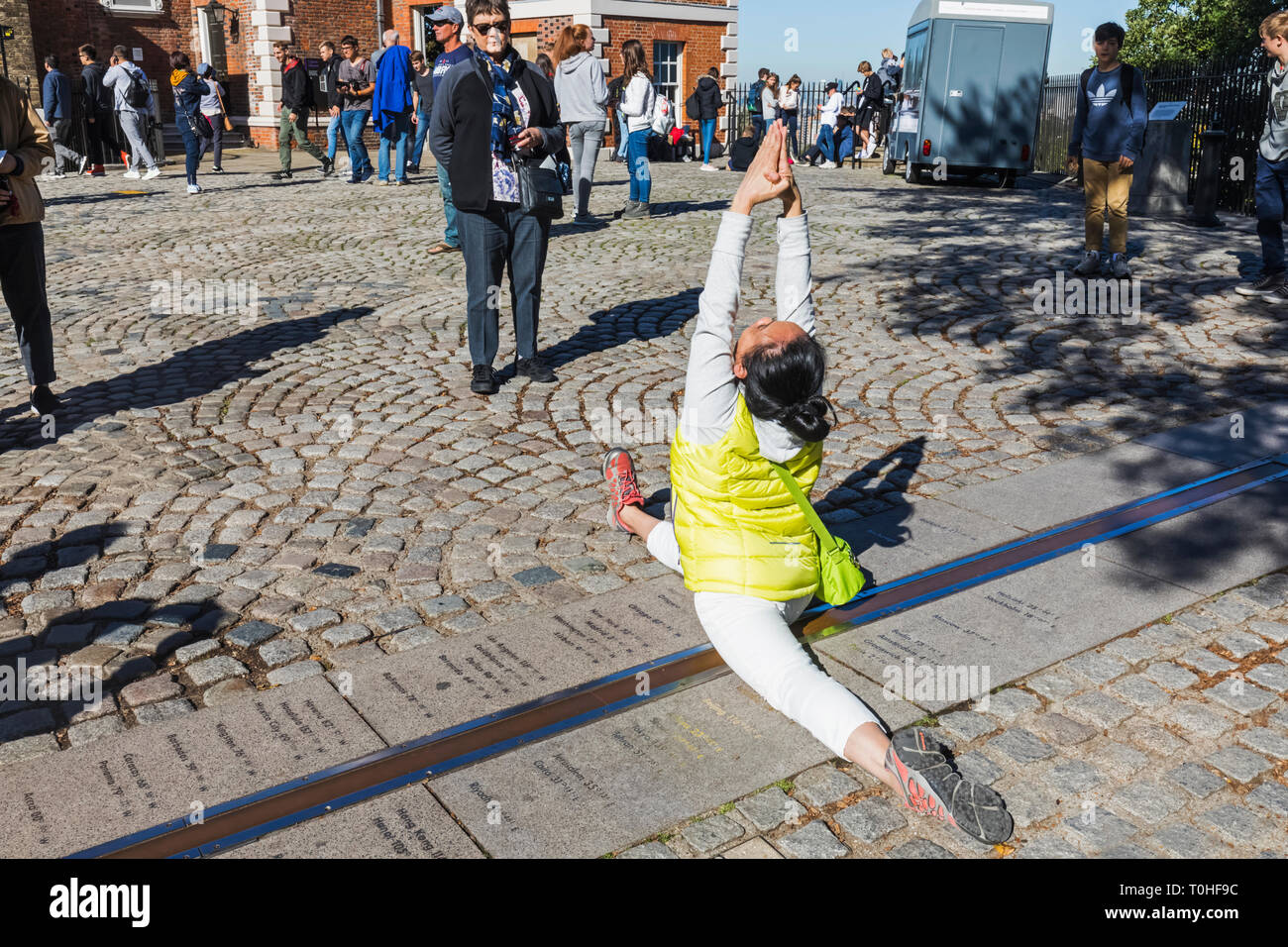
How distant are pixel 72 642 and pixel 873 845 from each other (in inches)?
107

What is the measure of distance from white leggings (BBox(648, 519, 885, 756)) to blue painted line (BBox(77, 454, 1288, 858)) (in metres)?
0.24

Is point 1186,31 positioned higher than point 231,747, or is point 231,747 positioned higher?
point 1186,31

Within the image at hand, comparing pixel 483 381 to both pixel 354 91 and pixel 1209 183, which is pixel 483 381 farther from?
pixel 354 91

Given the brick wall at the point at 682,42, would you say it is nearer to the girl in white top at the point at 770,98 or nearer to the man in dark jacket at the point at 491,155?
the girl in white top at the point at 770,98

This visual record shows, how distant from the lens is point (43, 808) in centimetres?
279

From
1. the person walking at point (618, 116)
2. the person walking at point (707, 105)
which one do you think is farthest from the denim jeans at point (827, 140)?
the person walking at point (618, 116)

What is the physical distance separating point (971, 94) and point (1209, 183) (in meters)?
5.38

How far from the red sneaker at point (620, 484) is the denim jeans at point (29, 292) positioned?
3348 millimetres

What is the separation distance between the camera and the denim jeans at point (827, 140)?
2220 cm

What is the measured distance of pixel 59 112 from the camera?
18.3m

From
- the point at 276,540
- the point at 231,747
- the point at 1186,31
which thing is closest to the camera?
the point at 231,747
